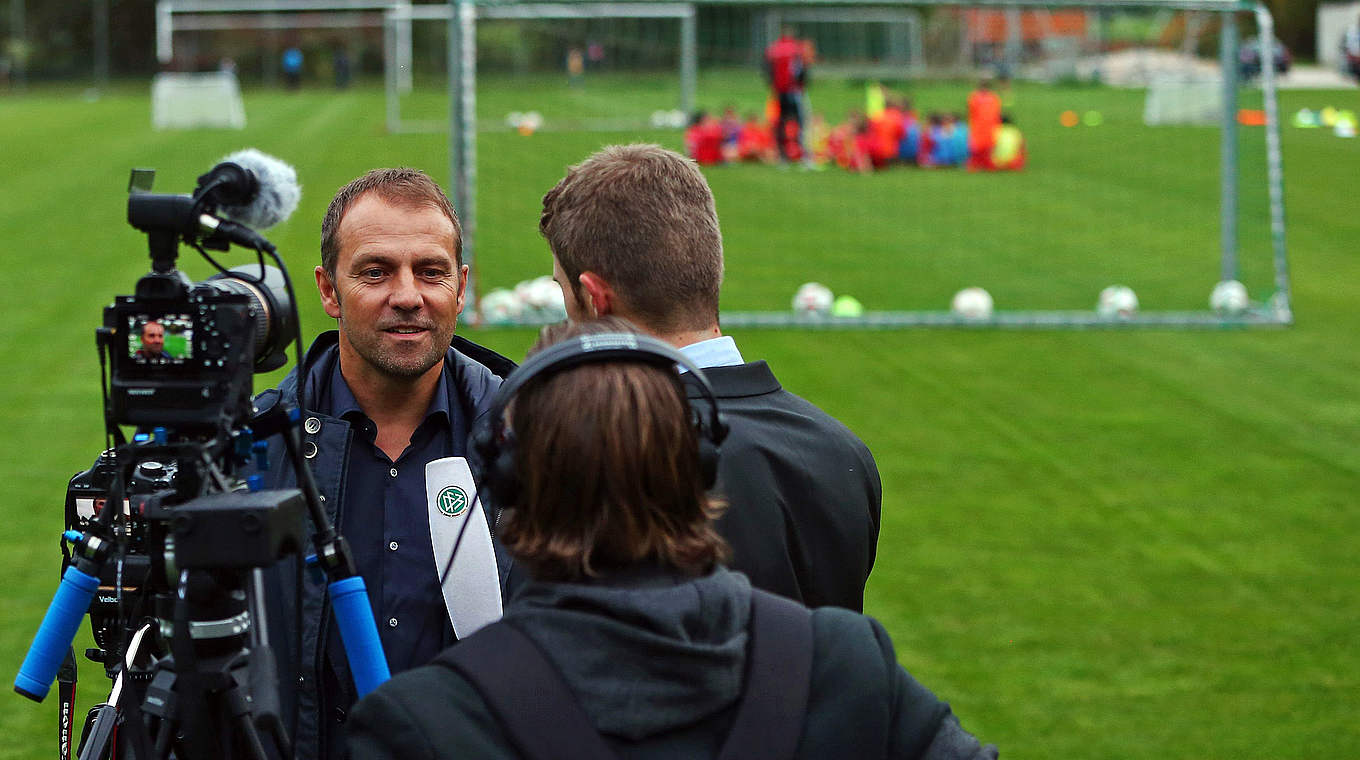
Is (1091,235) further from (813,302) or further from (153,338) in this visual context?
(153,338)

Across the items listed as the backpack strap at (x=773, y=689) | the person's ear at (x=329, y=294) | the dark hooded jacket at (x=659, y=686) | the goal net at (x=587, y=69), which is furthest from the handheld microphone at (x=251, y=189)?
the goal net at (x=587, y=69)

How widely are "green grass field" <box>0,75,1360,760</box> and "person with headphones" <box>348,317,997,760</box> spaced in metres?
3.89

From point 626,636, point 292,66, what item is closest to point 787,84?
point 626,636

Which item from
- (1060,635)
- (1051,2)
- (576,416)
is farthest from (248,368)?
(1051,2)

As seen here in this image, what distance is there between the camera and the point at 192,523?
2236 millimetres

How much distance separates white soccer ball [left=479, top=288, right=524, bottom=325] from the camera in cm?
1333

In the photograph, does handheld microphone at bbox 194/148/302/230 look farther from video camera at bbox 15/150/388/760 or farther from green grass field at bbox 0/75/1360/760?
green grass field at bbox 0/75/1360/760

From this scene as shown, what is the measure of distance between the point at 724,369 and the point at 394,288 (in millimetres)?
872

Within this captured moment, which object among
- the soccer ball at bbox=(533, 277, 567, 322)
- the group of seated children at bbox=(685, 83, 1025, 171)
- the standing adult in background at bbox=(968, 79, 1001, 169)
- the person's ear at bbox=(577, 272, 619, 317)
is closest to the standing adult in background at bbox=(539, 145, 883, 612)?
the person's ear at bbox=(577, 272, 619, 317)

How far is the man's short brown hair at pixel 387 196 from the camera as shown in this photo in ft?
11.3

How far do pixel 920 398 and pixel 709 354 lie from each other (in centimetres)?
850

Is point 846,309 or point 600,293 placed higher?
point 600,293

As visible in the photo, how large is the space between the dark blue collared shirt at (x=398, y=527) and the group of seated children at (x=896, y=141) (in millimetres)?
21733

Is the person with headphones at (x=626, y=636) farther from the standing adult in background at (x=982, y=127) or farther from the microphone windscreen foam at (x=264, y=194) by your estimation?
the standing adult in background at (x=982, y=127)
